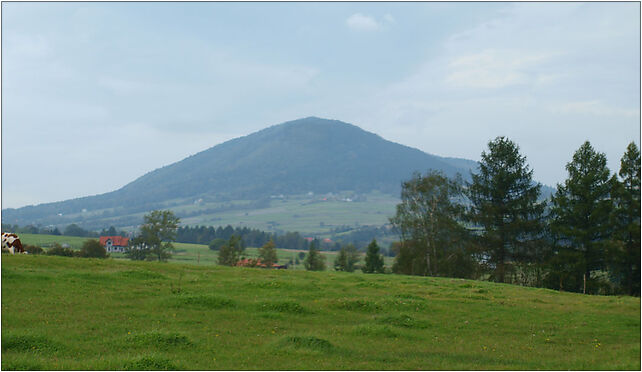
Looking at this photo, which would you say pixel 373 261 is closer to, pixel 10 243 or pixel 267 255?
pixel 267 255

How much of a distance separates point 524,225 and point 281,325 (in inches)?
1635

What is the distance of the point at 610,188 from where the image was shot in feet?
154

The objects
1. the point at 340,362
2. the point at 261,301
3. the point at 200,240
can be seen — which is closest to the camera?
the point at 340,362

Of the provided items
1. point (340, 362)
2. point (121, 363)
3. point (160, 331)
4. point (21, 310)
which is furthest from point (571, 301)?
point (21, 310)

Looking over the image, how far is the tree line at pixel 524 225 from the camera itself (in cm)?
4562

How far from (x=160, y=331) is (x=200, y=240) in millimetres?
158675

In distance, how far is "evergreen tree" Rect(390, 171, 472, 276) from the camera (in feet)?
191

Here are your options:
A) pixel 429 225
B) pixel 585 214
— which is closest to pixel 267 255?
pixel 429 225

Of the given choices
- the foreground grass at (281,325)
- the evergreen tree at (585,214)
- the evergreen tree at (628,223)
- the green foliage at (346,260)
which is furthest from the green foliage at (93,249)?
the evergreen tree at (628,223)

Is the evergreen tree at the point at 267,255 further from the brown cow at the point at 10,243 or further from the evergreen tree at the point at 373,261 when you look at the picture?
the brown cow at the point at 10,243

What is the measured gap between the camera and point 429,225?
60.2m

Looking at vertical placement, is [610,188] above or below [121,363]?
above

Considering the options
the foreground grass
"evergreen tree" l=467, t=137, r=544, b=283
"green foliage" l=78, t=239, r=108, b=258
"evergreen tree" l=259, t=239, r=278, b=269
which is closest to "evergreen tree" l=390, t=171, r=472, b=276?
"evergreen tree" l=467, t=137, r=544, b=283

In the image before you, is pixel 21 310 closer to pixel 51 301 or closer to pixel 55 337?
pixel 51 301
